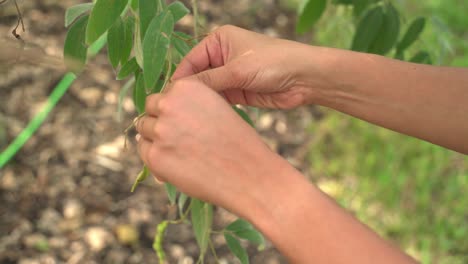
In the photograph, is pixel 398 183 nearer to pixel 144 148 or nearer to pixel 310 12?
pixel 310 12

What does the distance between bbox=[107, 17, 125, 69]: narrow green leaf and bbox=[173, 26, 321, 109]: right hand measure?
0.09 meters

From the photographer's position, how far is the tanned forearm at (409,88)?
1031 millimetres

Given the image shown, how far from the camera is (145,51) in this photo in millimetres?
829

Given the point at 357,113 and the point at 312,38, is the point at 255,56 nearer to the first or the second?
the point at 357,113

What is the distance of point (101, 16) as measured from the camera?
84 cm

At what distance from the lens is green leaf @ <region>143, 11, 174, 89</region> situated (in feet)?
2.72

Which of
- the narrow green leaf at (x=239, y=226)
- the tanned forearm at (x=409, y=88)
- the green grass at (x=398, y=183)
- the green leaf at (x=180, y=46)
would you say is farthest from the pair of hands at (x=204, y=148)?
the green grass at (x=398, y=183)

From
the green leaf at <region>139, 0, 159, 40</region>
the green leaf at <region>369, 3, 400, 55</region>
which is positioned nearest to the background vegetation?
the green leaf at <region>369, 3, 400, 55</region>

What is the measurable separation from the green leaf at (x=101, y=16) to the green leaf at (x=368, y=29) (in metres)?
0.58

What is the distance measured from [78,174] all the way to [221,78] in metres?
0.99

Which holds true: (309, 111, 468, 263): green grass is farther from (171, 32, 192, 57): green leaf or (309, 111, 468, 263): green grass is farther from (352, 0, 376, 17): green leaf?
(171, 32, 192, 57): green leaf

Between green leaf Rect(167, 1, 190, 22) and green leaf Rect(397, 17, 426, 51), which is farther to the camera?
green leaf Rect(397, 17, 426, 51)

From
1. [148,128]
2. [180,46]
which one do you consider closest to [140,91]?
[180,46]

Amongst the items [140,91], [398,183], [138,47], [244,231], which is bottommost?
[398,183]
